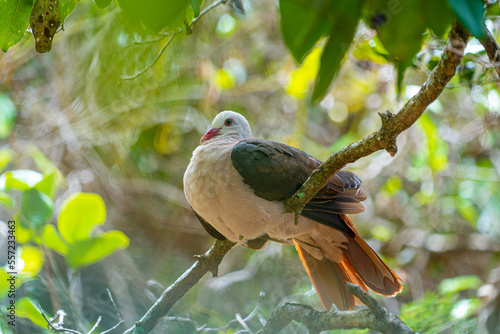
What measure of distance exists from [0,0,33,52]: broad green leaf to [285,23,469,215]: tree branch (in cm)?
69

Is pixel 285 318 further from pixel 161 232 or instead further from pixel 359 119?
pixel 359 119

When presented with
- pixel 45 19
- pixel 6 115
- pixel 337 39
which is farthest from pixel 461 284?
pixel 6 115

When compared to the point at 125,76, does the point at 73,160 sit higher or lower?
lower

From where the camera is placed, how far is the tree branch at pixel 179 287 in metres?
1.37

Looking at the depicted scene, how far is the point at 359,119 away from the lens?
11.0 feet

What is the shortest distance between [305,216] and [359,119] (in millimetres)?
2127

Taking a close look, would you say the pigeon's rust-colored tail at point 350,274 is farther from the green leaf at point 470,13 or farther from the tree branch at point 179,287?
the green leaf at point 470,13

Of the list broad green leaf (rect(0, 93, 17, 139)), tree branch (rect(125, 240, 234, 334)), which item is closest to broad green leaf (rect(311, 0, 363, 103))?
tree branch (rect(125, 240, 234, 334))

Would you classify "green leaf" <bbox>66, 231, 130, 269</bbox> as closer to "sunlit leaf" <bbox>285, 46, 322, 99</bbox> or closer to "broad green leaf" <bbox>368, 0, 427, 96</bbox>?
"broad green leaf" <bbox>368, 0, 427, 96</bbox>

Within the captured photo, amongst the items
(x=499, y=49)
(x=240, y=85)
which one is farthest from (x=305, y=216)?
(x=240, y=85)

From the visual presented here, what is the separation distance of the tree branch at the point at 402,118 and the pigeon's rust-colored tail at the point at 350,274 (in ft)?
1.33

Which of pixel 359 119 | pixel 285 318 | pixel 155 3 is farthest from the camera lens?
pixel 359 119

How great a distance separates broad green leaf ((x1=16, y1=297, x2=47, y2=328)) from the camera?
4.02 ft

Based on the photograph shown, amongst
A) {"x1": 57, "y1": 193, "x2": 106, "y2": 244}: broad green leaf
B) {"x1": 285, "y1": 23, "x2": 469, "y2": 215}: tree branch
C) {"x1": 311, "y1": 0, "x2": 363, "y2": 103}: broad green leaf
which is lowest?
{"x1": 57, "y1": 193, "x2": 106, "y2": 244}: broad green leaf
